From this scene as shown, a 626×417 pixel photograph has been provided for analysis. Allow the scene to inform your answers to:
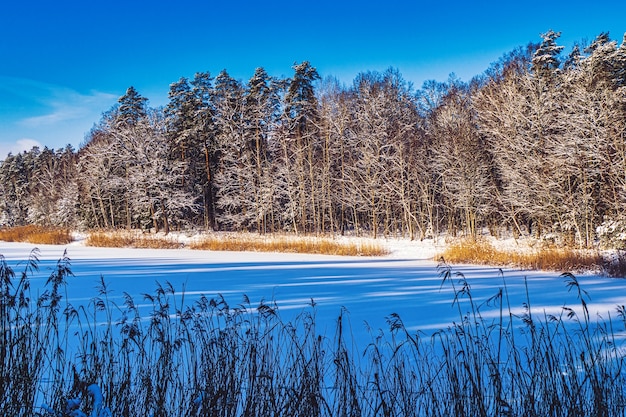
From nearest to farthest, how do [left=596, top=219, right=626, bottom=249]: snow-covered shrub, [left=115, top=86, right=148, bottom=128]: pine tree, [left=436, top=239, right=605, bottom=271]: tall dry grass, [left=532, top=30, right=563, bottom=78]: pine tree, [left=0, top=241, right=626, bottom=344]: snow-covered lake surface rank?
[left=0, top=241, right=626, bottom=344]: snow-covered lake surface, [left=436, top=239, right=605, bottom=271]: tall dry grass, [left=596, top=219, right=626, bottom=249]: snow-covered shrub, [left=532, top=30, right=563, bottom=78]: pine tree, [left=115, top=86, right=148, bottom=128]: pine tree

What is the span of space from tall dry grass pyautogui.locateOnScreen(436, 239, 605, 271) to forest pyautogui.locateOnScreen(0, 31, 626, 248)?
344 centimetres

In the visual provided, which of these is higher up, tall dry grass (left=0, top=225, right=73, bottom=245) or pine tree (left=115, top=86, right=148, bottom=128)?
pine tree (left=115, top=86, right=148, bottom=128)

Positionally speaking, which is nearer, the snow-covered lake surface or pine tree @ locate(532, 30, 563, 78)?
the snow-covered lake surface

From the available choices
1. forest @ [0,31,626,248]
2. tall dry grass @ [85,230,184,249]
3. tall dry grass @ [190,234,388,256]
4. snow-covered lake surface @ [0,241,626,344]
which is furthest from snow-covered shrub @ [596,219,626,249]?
tall dry grass @ [85,230,184,249]

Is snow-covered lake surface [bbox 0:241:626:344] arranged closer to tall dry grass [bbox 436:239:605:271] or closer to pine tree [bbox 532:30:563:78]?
tall dry grass [bbox 436:239:605:271]

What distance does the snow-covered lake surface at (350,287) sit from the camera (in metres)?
6.07

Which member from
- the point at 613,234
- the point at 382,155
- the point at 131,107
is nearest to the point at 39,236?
the point at 131,107

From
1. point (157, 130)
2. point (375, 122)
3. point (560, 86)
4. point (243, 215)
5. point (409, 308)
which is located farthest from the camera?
point (157, 130)

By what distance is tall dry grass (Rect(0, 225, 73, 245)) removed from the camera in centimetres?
2536

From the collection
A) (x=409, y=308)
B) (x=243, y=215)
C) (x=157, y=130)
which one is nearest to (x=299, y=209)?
(x=243, y=215)

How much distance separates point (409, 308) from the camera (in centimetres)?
641

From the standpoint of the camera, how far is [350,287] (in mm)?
8453

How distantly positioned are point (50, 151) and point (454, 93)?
4969cm

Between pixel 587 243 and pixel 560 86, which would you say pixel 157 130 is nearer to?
pixel 560 86
